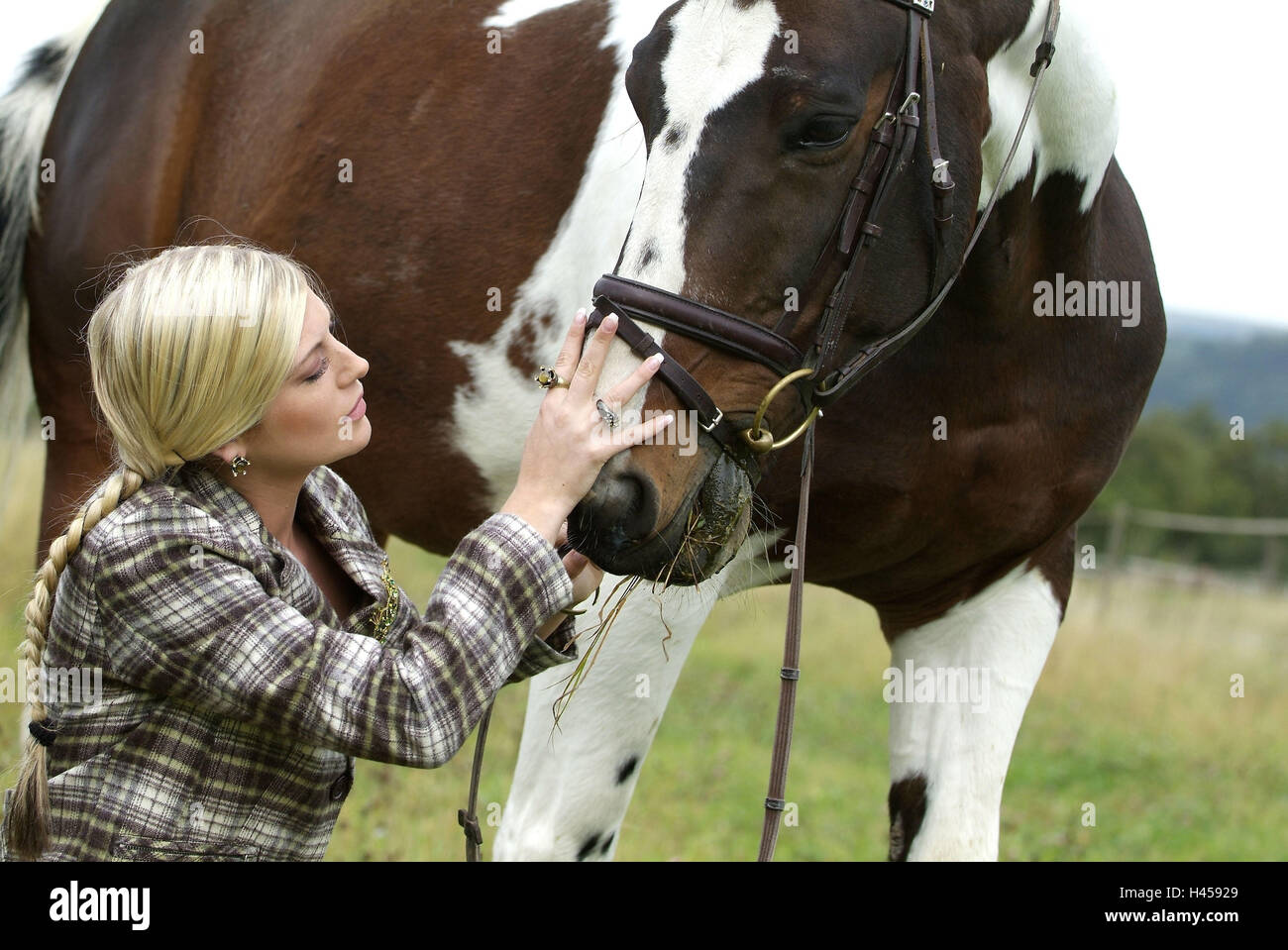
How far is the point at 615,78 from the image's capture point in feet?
9.74

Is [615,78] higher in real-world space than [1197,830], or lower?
higher

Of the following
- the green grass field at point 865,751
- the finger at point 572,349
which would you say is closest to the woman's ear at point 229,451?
Result: the finger at point 572,349

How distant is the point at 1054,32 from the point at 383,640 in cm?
155

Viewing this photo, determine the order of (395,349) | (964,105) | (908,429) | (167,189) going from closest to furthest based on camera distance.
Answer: (964,105) → (908,429) → (395,349) → (167,189)

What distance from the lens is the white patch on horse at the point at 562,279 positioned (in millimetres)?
2840

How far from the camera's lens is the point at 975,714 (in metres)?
2.91


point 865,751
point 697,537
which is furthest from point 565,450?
point 865,751

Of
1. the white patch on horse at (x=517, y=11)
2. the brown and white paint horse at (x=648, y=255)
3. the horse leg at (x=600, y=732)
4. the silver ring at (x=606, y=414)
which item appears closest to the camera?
the silver ring at (x=606, y=414)

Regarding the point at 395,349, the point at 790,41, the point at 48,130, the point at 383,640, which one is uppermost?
the point at 48,130

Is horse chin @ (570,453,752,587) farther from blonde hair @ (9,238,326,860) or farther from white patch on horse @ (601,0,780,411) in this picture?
blonde hair @ (9,238,326,860)

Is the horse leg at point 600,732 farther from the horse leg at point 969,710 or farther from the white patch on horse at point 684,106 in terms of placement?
the white patch on horse at point 684,106

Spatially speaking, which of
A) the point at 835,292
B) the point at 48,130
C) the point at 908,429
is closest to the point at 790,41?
the point at 835,292

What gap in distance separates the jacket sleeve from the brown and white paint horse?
0.69 ft

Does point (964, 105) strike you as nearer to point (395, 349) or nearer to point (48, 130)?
point (395, 349)
